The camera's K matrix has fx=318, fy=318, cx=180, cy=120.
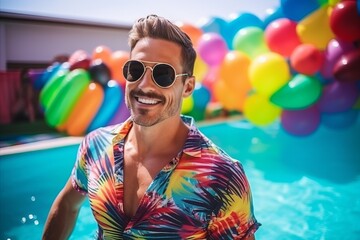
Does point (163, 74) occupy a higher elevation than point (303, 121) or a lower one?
lower

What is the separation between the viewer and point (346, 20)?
13.1 ft

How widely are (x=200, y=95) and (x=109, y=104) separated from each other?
1.85 meters

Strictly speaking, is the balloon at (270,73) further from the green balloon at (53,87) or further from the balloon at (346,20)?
the green balloon at (53,87)

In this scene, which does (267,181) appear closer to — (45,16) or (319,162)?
(319,162)

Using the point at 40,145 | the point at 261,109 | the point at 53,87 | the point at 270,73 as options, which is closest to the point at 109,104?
the point at 53,87

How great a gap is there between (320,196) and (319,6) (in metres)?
2.64

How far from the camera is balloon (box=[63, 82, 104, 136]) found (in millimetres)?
5895

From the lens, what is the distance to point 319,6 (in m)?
4.52

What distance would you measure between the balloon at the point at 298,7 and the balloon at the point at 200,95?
226 cm

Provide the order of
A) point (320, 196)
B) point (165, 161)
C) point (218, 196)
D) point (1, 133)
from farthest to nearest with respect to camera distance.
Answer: point (1, 133), point (320, 196), point (165, 161), point (218, 196)

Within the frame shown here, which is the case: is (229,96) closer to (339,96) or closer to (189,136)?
(339,96)

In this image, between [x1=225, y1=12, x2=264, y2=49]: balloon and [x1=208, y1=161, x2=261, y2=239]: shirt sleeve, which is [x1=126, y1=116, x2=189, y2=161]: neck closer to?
[x1=208, y1=161, x2=261, y2=239]: shirt sleeve

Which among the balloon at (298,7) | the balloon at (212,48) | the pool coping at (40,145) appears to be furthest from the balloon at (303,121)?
the pool coping at (40,145)

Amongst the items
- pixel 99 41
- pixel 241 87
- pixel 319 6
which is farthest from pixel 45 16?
pixel 319 6
